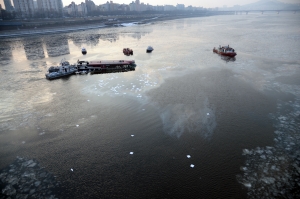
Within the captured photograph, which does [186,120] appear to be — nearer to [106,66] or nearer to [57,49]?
[106,66]

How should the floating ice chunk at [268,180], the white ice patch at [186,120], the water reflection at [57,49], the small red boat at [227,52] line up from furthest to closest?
the water reflection at [57,49], the small red boat at [227,52], the white ice patch at [186,120], the floating ice chunk at [268,180]

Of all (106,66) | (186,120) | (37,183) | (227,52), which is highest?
(227,52)

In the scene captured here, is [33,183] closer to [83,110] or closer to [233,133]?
[83,110]

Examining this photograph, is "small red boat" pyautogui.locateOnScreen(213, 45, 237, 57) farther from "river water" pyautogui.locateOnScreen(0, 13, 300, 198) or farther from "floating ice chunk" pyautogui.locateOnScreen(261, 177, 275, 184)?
"floating ice chunk" pyautogui.locateOnScreen(261, 177, 275, 184)

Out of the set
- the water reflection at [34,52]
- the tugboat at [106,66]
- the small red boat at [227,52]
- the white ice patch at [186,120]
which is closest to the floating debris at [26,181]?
the white ice patch at [186,120]

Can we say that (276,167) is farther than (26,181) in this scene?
Yes

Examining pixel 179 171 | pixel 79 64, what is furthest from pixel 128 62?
pixel 179 171

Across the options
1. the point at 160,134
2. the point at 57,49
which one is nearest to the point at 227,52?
the point at 160,134

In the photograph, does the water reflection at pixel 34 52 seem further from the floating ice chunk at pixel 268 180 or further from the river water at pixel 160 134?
the floating ice chunk at pixel 268 180
